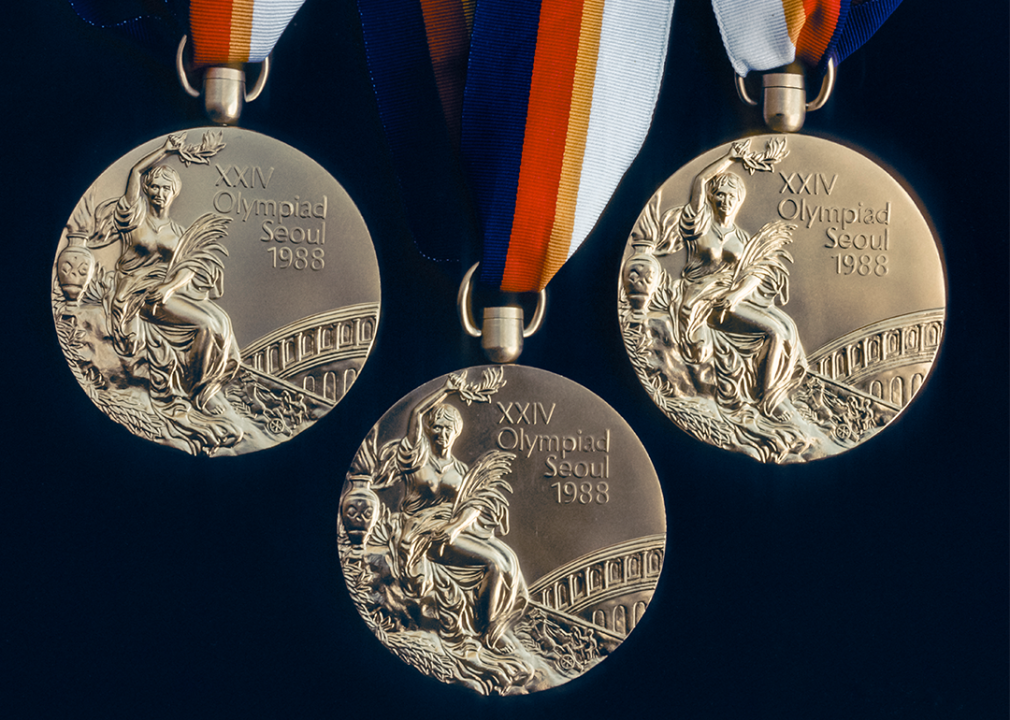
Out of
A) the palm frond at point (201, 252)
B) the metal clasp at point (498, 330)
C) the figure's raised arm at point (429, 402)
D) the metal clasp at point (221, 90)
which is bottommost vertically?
the figure's raised arm at point (429, 402)

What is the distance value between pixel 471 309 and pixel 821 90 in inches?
27.2

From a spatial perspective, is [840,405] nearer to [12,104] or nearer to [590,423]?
[590,423]

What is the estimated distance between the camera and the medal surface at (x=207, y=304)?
133 centimetres

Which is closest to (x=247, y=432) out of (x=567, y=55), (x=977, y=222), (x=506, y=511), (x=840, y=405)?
(x=506, y=511)

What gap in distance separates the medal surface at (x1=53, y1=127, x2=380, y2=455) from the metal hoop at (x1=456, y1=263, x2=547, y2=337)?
14 cm

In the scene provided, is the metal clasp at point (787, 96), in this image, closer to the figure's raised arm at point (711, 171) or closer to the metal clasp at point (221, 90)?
the figure's raised arm at point (711, 171)

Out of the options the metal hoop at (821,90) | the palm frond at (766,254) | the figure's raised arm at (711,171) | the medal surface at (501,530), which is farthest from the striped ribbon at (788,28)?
the medal surface at (501,530)

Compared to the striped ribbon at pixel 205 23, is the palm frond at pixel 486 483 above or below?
below

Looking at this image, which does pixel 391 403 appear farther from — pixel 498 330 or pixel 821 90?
pixel 821 90

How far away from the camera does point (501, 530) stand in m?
1.27

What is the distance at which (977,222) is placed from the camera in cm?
136

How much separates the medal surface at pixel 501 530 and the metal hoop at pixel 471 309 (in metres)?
0.08

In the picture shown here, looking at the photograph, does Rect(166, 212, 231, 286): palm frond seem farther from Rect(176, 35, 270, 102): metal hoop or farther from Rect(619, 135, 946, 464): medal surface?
Rect(619, 135, 946, 464): medal surface

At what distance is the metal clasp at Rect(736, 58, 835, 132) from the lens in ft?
4.44
